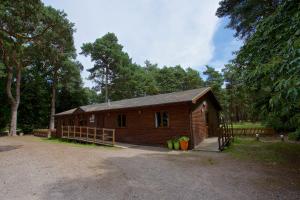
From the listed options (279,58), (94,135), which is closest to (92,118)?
(94,135)

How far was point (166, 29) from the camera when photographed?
15477mm

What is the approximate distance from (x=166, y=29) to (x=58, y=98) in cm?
2518

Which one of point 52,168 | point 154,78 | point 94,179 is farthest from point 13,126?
point 154,78

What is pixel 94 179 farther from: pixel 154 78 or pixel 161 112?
pixel 154 78

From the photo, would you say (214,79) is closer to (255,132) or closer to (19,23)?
(255,132)

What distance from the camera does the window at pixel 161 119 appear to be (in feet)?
43.3

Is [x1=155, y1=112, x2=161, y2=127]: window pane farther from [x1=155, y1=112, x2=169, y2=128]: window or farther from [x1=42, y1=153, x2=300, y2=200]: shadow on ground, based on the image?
[x1=42, y1=153, x2=300, y2=200]: shadow on ground

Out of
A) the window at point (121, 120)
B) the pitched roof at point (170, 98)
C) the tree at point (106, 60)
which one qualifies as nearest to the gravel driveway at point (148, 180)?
the pitched roof at point (170, 98)

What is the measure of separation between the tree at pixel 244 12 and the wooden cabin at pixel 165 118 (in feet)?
15.4

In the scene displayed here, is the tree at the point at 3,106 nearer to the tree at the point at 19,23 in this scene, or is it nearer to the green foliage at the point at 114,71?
the green foliage at the point at 114,71

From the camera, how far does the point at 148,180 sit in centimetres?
591

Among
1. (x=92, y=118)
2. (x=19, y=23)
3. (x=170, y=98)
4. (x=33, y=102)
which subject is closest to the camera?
(x=19, y=23)

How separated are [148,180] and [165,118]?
7.55 meters

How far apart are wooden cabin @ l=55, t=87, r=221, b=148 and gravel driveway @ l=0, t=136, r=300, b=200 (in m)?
4.19
